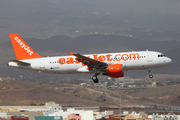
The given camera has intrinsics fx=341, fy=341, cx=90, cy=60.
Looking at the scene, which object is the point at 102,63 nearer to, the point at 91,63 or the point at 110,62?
the point at 110,62

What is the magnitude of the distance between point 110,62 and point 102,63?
6.14 feet

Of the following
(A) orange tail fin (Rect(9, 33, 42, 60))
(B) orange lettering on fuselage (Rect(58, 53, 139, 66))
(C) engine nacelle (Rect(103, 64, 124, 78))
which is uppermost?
(A) orange tail fin (Rect(9, 33, 42, 60))

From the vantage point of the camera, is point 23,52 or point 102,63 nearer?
point 102,63

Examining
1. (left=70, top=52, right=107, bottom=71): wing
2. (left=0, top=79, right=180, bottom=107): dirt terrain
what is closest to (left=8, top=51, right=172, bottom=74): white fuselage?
(left=70, top=52, right=107, bottom=71): wing

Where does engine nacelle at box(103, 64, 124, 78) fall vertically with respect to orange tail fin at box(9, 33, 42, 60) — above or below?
below

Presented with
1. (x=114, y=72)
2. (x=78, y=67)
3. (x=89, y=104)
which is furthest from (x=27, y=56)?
(x=89, y=104)

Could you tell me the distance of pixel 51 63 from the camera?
65.2 meters

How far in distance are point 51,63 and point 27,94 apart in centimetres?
12181

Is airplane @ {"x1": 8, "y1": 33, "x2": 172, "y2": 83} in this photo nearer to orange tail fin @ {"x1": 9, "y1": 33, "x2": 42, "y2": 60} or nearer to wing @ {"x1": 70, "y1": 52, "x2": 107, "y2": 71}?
wing @ {"x1": 70, "y1": 52, "x2": 107, "y2": 71}

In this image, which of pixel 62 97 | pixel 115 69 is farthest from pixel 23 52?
pixel 62 97

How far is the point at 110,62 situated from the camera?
205 ft

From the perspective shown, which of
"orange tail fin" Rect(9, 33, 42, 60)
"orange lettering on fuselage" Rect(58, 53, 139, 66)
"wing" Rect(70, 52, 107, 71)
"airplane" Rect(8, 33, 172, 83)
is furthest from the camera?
"orange tail fin" Rect(9, 33, 42, 60)

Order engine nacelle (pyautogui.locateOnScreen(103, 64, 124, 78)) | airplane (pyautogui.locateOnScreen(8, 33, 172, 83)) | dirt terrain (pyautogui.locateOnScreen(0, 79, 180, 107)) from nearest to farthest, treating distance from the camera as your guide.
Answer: engine nacelle (pyautogui.locateOnScreen(103, 64, 124, 78)) < airplane (pyautogui.locateOnScreen(8, 33, 172, 83)) < dirt terrain (pyautogui.locateOnScreen(0, 79, 180, 107))

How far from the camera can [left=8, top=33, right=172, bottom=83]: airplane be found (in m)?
61.8
